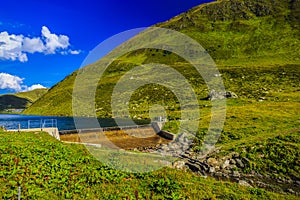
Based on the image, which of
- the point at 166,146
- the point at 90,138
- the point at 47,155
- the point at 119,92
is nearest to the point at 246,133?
the point at 166,146

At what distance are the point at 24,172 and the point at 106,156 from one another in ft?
30.1

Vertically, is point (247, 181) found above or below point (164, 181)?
below

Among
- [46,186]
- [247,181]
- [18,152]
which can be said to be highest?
[18,152]

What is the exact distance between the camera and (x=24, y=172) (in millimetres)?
19219

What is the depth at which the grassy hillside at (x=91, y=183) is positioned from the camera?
16.4 m

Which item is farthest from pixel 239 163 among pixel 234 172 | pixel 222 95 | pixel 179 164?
pixel 222 95

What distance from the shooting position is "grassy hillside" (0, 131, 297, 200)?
53.8 ft

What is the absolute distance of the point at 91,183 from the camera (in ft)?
60.1

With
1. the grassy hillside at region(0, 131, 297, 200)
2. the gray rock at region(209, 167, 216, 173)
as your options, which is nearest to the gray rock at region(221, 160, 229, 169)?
the gray rock at region(209, 167, 216, 173)

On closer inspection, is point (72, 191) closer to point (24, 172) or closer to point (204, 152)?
point (24, 172)

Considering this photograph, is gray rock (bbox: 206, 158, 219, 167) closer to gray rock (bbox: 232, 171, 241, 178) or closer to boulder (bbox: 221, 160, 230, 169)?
boulder (bbox: 221, 160, 230, 169)

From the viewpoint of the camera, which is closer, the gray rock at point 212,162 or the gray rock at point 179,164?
the gray rock at point 179,164

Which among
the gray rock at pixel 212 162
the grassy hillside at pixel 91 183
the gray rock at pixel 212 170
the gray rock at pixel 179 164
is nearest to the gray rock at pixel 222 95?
the gray rock at pixel 212 162

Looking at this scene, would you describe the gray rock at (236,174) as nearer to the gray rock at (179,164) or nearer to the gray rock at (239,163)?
the gray rock at (239,163)
